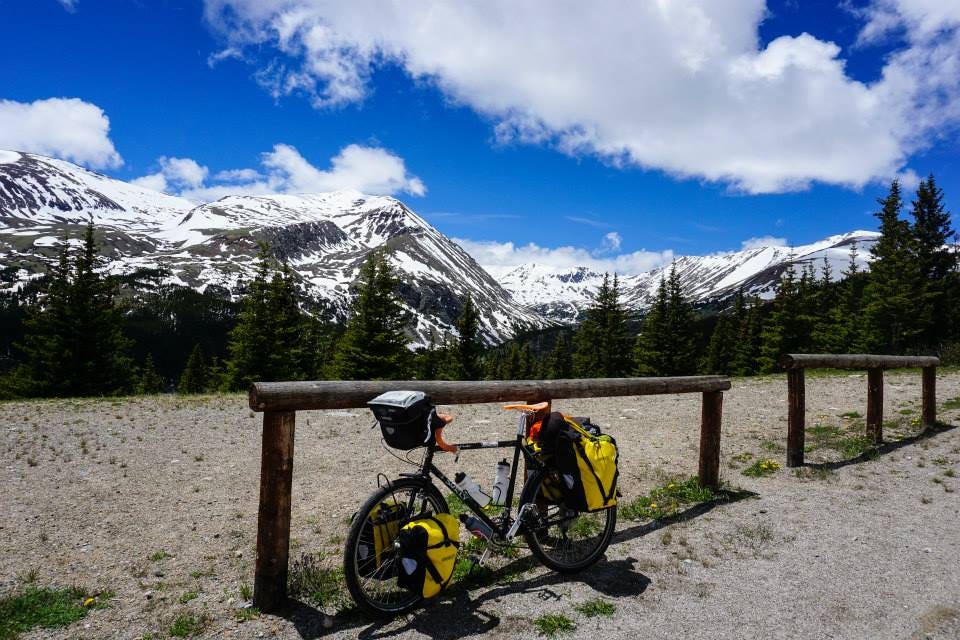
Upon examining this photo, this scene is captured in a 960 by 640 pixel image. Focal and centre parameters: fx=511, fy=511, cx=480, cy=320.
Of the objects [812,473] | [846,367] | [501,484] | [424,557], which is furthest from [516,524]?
[846,367]

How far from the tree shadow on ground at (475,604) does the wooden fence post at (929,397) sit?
32.3 feet

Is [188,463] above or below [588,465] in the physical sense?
below

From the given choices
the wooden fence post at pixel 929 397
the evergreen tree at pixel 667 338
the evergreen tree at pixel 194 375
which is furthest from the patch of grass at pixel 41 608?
the evergreen tree at pixel 194 375

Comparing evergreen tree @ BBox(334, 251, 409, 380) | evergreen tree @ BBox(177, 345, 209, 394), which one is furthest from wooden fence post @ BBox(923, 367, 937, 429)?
evergreen tree @ BBox(177, 345, 209, 394)

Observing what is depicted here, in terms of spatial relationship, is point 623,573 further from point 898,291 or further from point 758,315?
point 758,315

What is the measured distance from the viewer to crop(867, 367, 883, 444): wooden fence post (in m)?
10.0

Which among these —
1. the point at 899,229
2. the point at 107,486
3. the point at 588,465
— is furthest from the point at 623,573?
the point at 899,229

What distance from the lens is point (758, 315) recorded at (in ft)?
159

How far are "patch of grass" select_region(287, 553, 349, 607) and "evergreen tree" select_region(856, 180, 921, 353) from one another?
4041cm

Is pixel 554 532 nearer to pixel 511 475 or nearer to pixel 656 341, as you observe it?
pixel 511 475

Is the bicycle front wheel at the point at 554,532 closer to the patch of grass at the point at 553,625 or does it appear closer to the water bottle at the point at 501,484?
the water bottle at the point at 501,484

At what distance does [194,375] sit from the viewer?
2478 inches

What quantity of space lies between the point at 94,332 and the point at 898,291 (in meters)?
48.9

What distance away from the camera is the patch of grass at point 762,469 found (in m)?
8.34
